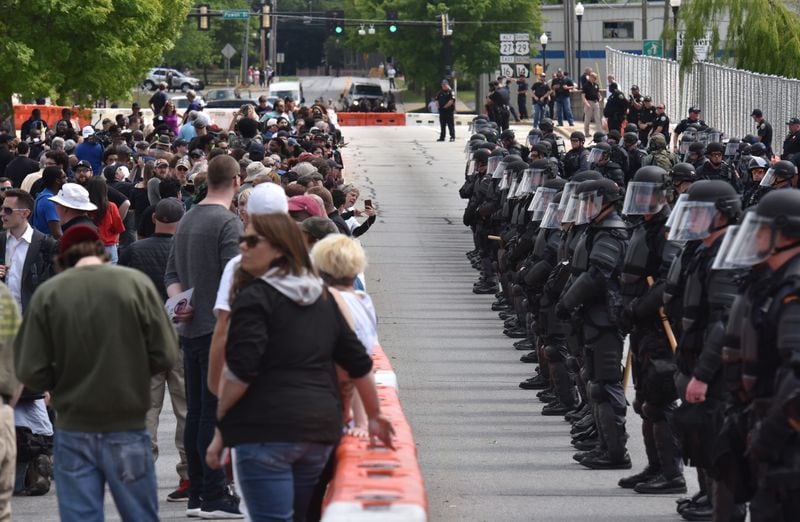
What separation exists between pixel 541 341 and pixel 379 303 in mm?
5970

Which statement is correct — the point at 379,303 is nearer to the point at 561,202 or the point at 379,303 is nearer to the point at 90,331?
the point at 561,202

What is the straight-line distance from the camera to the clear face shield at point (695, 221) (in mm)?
8648

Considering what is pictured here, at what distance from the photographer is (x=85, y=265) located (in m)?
6.62

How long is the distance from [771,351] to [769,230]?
1.76 feet

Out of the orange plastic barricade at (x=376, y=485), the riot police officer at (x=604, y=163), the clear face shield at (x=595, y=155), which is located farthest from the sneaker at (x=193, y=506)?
the clear face shield at (x=595, y=155)

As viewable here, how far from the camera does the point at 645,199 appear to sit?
405 inches

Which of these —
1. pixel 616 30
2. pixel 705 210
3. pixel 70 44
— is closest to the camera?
pixel 705 210

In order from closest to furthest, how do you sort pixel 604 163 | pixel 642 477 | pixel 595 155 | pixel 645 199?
pixel 642 477
pixel 645 199
pixel 604 163
pixel 595 155

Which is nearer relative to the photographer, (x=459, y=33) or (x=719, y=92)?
(x=719, y=92)

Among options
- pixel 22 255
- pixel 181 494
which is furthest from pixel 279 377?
pixel 22 255

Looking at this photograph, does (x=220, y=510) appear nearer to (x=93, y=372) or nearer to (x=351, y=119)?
(x=93, y=372)

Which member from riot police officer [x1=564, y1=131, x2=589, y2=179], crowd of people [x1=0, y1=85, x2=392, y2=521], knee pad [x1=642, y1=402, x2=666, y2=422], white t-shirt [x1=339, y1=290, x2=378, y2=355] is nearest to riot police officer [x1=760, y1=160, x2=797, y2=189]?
riot police officer [x1=564, y1=131, x2=589, y2=179]

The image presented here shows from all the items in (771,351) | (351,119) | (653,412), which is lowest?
(351,119)

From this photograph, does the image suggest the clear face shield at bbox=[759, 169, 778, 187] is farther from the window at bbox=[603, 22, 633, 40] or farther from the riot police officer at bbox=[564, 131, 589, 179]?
the window at bbox=[603, 22, 633, 40]
